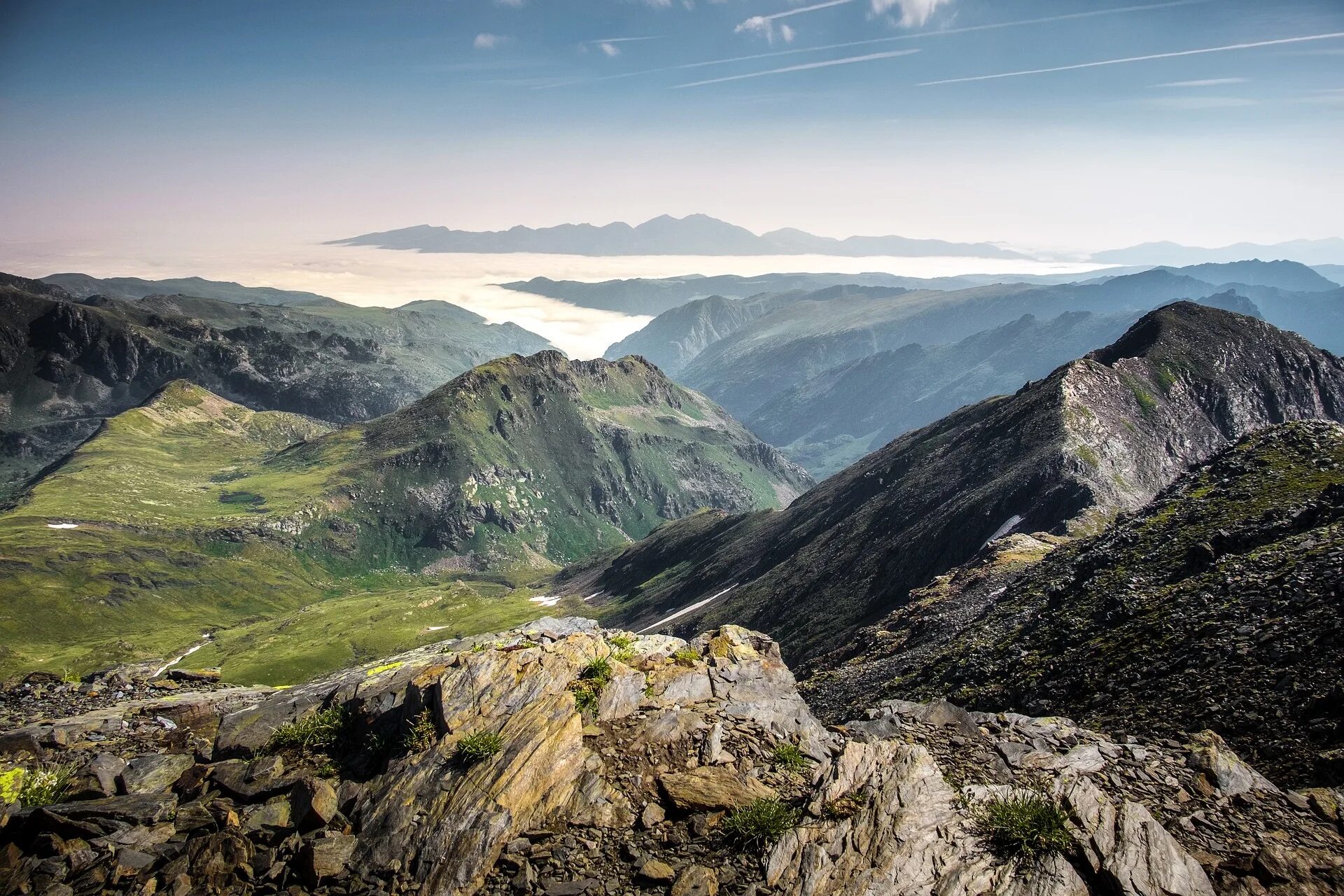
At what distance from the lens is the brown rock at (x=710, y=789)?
18344 mm

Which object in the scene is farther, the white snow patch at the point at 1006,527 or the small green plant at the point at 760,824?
the white snow patch at the point at 1006,527

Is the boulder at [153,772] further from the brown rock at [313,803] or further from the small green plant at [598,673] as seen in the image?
the small green plant at [598,673]

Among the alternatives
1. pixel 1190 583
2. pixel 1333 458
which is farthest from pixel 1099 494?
pixel 1190 583

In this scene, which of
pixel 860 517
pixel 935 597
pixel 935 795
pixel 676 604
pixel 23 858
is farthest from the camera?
pixel 676 604

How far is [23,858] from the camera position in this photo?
16.2m

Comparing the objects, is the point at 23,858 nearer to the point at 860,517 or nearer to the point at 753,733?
the point at 753,733

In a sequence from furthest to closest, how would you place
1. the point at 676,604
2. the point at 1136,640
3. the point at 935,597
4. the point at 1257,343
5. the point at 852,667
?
1. the point at 676,604
2. the point at 1257,343
3. the point at 935,597
4. the point at 852,667
5. the point at 1136,640

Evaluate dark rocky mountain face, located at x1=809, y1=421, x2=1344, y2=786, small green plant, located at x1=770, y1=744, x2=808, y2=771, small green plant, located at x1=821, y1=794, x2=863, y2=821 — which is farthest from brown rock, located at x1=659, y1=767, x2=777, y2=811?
dark rocky mountain face, located at x1=809, y1=421, x2=1344, y2=786

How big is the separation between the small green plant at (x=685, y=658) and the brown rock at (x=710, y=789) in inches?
290

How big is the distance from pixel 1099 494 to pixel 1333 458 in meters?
51.1

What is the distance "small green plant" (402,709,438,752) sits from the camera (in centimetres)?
2052

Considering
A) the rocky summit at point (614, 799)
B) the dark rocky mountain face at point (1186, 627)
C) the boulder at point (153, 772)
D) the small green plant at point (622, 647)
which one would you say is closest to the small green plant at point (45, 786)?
the rocky summit at point (614, 799)

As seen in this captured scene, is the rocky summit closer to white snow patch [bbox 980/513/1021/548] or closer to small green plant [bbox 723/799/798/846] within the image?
small green plant [bbox 723/799/798/846]

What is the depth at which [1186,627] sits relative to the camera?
34.9 metres
